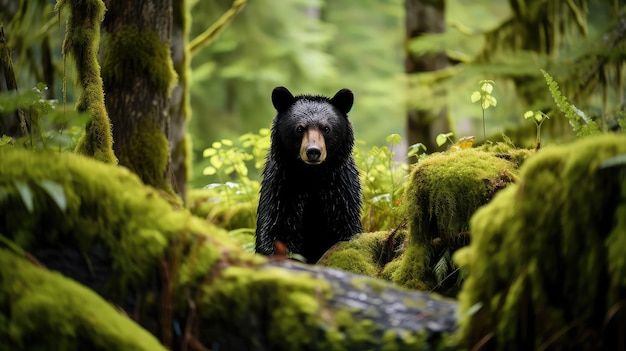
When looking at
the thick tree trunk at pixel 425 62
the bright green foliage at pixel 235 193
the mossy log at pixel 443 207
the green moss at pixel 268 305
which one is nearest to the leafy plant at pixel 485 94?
the mossy log at pixel 443 207

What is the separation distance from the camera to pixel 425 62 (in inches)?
407

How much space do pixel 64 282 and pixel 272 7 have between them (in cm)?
1773

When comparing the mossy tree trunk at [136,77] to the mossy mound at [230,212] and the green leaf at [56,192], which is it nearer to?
the mossy mound at [230,212]

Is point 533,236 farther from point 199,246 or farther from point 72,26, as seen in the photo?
point 72,26

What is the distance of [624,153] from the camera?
2.23 meters

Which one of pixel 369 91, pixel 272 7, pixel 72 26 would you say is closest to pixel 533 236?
pixel 72 26

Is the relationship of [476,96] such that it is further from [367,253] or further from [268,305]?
[268,305]

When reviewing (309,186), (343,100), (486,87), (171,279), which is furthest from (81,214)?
(343,100)

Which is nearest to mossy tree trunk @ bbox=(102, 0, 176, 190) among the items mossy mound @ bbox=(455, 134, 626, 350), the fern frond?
the fern frond

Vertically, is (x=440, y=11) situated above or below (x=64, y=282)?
above

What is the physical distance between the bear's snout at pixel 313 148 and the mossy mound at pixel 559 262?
301 cm

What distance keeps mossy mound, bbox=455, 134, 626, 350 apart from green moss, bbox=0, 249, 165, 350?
1.24 m

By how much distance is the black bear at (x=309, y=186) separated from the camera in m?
5.54

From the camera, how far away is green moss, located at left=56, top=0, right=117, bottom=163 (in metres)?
4.50
